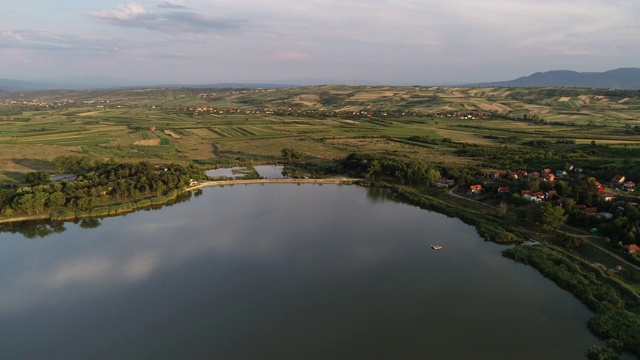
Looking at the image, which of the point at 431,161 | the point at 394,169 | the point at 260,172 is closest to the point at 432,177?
the point at 394,169

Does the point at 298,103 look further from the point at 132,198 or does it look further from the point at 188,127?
the point at 132,198

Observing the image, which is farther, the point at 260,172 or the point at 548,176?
the point at 260,172

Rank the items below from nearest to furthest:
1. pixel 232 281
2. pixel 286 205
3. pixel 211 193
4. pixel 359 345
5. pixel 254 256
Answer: pixel 359 345
pixel 232 281
pixel 254 256
pixel 286 205
pixel 211 193

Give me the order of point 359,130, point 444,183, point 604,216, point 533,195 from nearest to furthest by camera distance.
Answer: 1. point 604,216
2. point 533,195
3. point 444,183
4. point 359,130

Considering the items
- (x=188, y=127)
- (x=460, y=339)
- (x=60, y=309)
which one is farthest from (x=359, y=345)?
(x=188, y=127)

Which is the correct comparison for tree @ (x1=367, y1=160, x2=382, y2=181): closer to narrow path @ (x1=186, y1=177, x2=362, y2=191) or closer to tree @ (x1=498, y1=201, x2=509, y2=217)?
narrow path @ (x1=186, y1=177, x2=362, y2=191)

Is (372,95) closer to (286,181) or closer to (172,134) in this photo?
(172,134)

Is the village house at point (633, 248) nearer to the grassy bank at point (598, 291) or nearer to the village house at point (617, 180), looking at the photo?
the grassy bank at point (598, 291)
